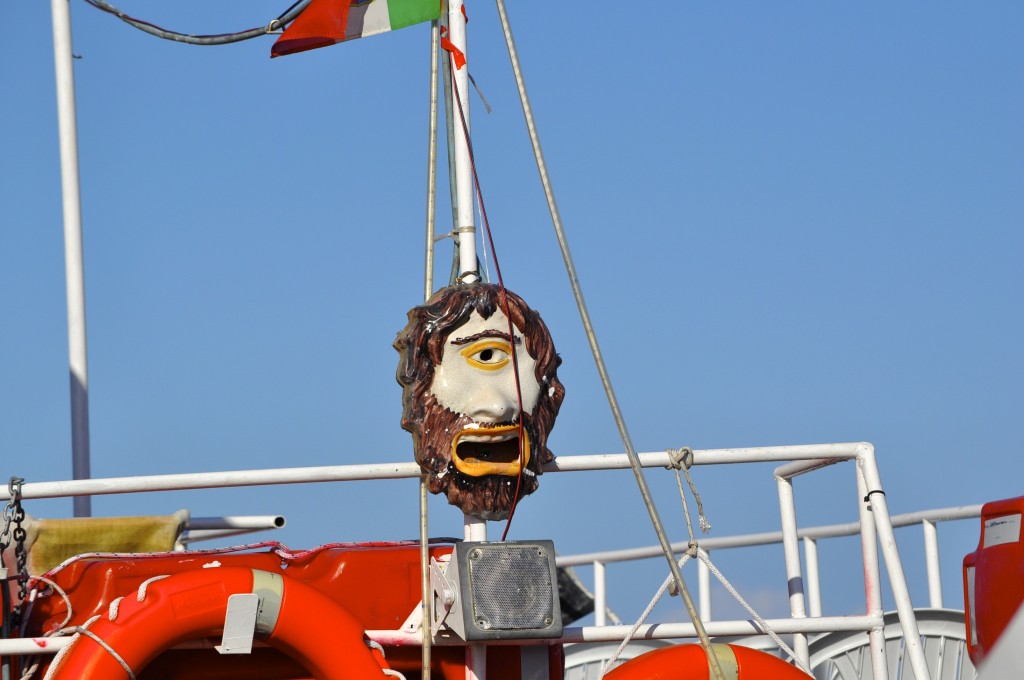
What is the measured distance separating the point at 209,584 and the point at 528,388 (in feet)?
3.78

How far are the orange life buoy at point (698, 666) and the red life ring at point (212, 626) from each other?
781 millimetres

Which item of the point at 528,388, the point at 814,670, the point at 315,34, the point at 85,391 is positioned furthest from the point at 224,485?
the point at 814,670

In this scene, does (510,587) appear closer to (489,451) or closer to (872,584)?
(489,451)

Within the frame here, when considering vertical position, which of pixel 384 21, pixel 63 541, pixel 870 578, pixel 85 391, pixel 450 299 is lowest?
pixel 870 578

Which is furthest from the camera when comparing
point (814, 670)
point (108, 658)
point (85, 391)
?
point (814, 670)

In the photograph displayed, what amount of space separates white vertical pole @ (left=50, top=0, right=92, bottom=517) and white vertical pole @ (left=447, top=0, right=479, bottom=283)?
8.45 ft

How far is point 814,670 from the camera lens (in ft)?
24.4

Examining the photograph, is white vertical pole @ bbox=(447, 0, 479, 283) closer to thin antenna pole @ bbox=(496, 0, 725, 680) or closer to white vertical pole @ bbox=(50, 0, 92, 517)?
thin antenna pole @ bbox=(496, 0, 725, 680)

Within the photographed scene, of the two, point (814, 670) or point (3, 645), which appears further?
point (814, 670)

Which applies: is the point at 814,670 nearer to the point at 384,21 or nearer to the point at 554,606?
the point at 554,606

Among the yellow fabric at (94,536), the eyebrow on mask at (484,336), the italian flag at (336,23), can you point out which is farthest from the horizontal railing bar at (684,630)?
the italian flag at (336,23)

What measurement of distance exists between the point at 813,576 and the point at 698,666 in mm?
3308

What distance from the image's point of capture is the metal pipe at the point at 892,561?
4812 mm

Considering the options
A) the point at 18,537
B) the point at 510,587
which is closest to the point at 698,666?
the point at 510,587
